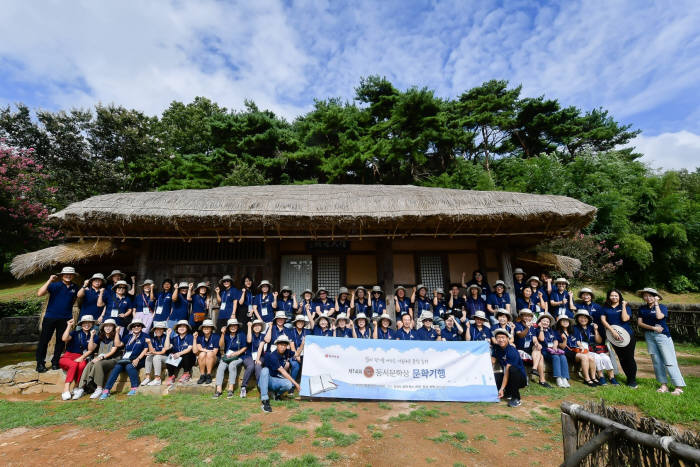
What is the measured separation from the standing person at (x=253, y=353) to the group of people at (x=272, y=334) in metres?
0.02

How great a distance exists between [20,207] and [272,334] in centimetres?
1667

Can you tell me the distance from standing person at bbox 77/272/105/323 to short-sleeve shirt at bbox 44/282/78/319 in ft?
0.59

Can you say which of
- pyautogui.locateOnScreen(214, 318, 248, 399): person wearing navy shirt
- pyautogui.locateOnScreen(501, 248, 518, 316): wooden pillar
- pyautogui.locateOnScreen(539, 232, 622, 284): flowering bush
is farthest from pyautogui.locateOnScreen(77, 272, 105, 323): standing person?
pyautogui.locateOnScreen(539, 232, 622, 284): flowering bush

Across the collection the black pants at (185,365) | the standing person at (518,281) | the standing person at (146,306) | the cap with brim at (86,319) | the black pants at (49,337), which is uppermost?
the standing person at (518,281)

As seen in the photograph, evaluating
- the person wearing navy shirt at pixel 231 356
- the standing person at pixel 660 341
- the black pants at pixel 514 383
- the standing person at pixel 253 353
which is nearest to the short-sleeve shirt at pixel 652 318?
the standing person at pixel 660 341

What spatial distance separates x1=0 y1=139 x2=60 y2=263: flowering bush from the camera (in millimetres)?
14578

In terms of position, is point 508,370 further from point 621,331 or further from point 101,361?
point 101,361

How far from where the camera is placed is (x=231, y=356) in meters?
5.55

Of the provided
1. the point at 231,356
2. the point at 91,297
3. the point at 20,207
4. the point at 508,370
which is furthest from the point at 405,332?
the point at 20,207

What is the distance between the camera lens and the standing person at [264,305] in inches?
268

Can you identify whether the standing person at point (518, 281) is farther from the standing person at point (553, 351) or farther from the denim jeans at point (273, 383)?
the denim jeans at point (273, 383)

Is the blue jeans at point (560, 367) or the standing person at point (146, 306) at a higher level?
the standing person at point (146, 306)

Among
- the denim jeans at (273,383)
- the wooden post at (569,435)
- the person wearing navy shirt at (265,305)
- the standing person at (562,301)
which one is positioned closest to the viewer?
the wooden post at (569,435)

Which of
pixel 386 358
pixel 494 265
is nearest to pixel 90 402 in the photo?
pixel 386 358
